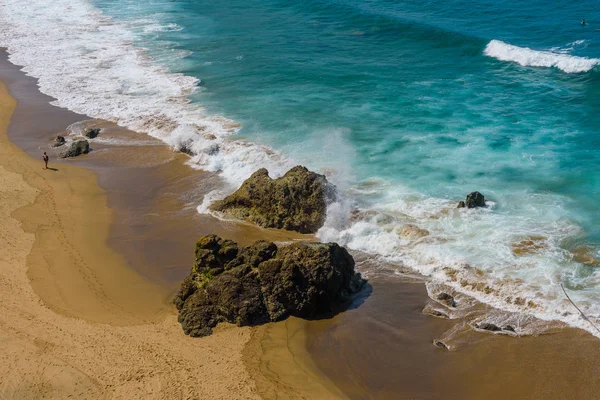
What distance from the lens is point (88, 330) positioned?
50.4 feet

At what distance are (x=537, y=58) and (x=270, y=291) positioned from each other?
26.5m

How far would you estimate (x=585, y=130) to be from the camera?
2630 cm

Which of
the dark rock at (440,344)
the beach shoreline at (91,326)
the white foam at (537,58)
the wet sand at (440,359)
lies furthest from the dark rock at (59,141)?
the white foam at (537,58)

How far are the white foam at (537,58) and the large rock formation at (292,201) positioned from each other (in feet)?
67.5

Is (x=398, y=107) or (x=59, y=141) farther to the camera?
(x=398, y=107)

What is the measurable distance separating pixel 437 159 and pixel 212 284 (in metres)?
12.8

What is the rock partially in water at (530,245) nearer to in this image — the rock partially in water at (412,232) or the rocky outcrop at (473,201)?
the rocky outcrop at (473,201)

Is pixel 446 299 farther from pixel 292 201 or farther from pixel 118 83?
pixel 118 83

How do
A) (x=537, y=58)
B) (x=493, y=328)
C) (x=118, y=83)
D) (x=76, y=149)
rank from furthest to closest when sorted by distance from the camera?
(x=118, y=83) → (x=537, y=58) → (x=76, y=149) → (x=493, y=328)

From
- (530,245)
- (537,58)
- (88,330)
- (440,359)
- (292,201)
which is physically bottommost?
(88,330)

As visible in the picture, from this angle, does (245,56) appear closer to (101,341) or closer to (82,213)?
(82,213)

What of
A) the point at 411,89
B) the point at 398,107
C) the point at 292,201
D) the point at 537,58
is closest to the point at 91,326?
the point at 292,201

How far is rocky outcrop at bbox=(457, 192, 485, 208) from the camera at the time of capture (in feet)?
66.5

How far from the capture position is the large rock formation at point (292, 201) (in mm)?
19500
